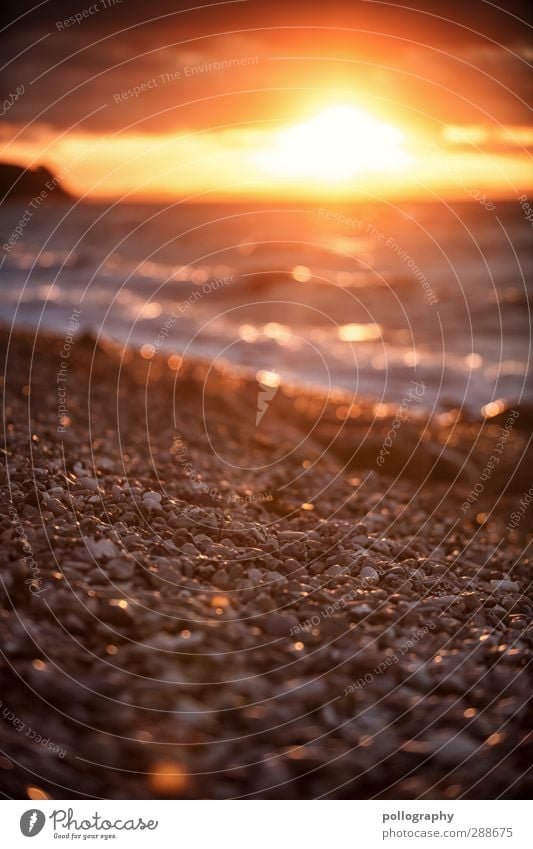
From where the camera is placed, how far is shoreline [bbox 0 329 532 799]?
3562 mm

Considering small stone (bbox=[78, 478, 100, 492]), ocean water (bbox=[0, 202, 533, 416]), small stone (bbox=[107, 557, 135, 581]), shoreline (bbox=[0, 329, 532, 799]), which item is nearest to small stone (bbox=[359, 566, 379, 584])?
shoreline (bbox=[0, 329, 532, 799])

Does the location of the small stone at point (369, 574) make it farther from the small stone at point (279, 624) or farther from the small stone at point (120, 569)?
the small stone at point (120, 569)

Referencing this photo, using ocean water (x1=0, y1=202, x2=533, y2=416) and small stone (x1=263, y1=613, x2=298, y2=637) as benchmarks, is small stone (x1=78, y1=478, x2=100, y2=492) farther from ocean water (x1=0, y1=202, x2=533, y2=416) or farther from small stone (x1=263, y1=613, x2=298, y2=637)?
ocean water (x1=0, y1=202, x2=533, y2=416)

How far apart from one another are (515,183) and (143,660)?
7267 mm

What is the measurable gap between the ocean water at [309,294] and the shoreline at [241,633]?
6257 millimetres

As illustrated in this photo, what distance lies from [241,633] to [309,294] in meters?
19.5

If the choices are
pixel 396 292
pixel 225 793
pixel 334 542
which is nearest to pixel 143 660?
pixel 225 793

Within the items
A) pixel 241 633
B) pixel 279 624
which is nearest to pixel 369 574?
pixel 279 624

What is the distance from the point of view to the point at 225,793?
11.5 feet

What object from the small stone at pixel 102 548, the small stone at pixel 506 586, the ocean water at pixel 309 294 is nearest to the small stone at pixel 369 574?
the small stone at pixel 506 586

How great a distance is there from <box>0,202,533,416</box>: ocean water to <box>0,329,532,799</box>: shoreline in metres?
6.26

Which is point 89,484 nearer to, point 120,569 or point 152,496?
point 152,496

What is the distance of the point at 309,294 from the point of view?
22.8 m

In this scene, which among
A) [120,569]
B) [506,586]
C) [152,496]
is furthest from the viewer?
[152,496]
